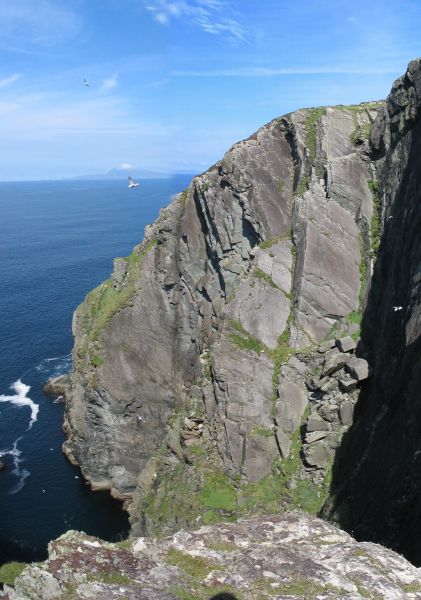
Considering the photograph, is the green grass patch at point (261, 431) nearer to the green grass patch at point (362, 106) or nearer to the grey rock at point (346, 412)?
the grey rock at point (346, 412)

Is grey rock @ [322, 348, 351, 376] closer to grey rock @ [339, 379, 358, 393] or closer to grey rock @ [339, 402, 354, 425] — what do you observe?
grey rock @ [339, 379, 358, 393]

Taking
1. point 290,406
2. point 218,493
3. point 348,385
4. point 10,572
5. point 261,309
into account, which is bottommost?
point 218,493

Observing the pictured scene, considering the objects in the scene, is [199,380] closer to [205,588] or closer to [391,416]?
[391,416]

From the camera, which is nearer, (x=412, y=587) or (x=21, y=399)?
(x=412, y=587)

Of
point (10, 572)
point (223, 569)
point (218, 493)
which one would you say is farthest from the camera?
point (218, 493)

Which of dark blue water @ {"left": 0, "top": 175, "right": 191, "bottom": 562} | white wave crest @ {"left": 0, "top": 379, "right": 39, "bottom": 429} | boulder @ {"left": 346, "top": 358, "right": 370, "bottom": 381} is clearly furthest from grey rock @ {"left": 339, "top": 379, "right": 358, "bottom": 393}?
white wave crest @ {"left": 0, "top": 379, "right": 39, "bottom": 429}

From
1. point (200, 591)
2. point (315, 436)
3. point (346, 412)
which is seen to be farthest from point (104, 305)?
point (200, 591)

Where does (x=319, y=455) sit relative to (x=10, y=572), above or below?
below

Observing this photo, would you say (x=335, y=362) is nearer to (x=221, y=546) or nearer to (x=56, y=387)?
(x=221, y=546)
